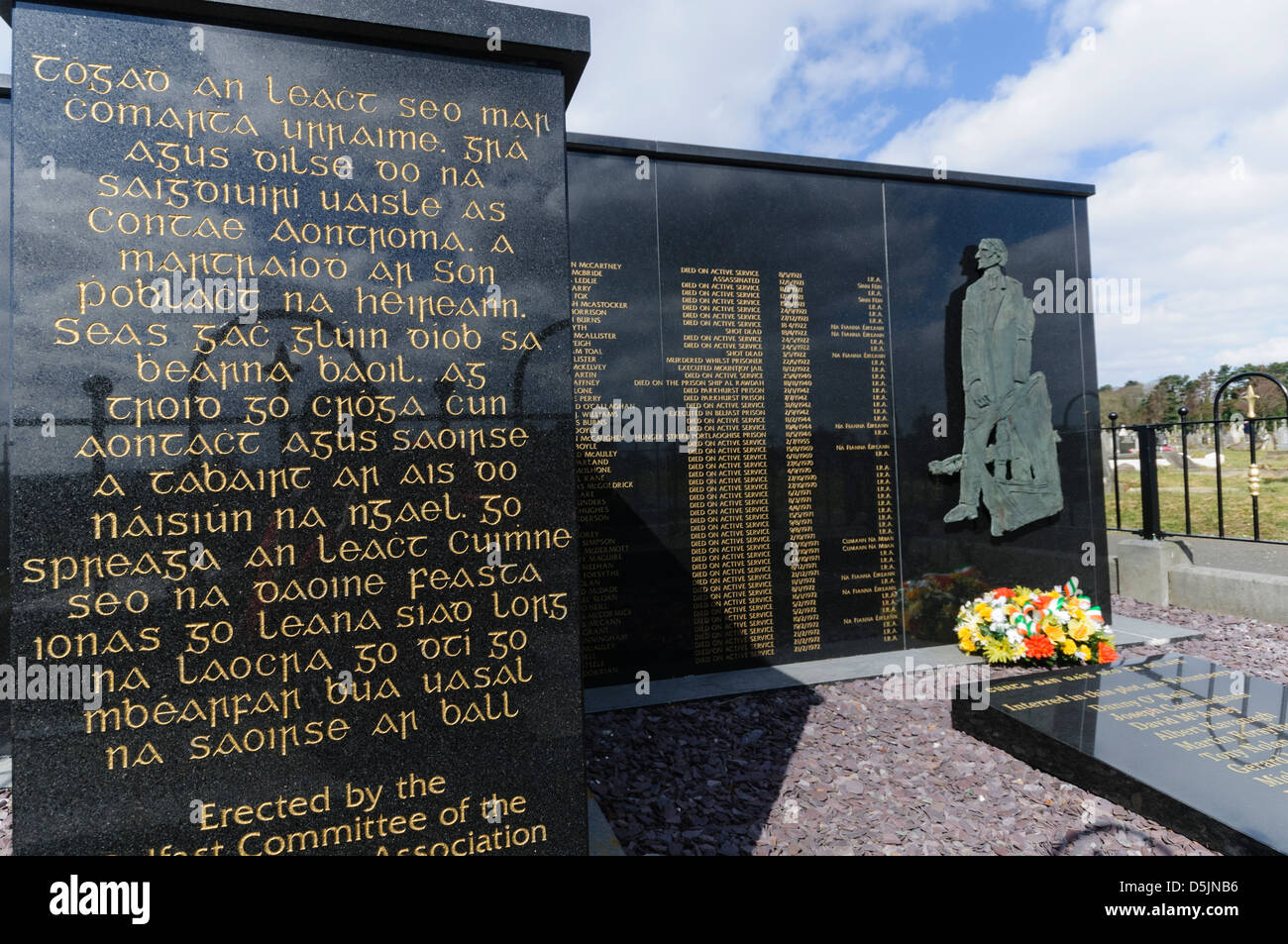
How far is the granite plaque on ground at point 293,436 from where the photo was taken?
236 centimetres

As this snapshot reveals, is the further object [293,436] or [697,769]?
[697,769]

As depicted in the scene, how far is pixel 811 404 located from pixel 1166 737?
152 inches

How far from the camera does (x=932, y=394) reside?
23.9 feet

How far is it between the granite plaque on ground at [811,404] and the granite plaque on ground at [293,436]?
3268 millimetres

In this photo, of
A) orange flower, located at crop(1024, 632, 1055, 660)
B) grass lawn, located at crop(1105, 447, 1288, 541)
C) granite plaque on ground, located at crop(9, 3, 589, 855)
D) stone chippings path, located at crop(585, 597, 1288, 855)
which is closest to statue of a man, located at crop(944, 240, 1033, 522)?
orange flower, located at crop(1024, 632, 1055, 660)

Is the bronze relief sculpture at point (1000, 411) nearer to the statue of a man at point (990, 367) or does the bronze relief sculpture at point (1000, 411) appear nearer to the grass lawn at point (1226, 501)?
the statue of a man at point (990, 367)

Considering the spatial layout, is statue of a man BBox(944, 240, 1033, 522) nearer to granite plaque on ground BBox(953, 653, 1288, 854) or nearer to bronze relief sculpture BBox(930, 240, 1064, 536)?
bronze relief sculpture BBox(930, 240, 1064, 536)

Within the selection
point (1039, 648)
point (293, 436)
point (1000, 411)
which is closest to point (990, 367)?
point (1000, 411)

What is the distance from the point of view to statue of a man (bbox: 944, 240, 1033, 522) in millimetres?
7211

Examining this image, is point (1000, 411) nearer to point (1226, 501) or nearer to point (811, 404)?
point (811, 404)

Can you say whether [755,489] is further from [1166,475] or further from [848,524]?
[1166,475]

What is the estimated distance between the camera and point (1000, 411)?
729 centimetres

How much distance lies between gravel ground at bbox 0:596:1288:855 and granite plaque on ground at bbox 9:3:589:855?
151 centimetres
